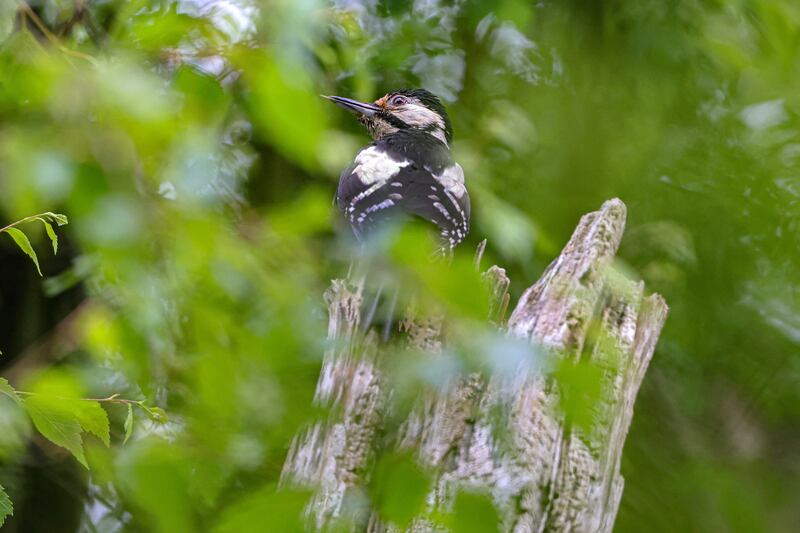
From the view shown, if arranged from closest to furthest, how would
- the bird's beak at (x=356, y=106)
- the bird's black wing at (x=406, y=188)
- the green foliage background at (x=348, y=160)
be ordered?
the green foliage background at (x=348, y=160) < the bird's black wing at (x=406, y=188) < the bird's beak at (x=356, y=106)

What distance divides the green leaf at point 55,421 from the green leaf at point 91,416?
0.02 metres

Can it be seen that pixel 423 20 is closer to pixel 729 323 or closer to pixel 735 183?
pixel 735 183

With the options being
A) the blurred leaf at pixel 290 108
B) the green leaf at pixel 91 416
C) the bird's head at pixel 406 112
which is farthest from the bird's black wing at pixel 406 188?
Result: the green leaf at pixel 91 416

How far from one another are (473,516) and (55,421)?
580 millimetres

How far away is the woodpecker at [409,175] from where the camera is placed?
283 centimetres

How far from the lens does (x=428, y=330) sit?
1878mm

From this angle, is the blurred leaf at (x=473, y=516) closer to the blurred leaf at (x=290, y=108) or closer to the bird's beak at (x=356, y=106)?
the blurred leaf at (x=290, y=108)

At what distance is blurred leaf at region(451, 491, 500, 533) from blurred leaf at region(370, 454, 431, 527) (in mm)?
43

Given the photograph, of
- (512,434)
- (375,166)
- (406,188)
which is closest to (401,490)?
(512,434)

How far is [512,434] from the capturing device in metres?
1.54

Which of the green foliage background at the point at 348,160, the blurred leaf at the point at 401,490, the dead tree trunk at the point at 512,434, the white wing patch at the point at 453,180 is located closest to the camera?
the blurred leaf at the point at 401,490

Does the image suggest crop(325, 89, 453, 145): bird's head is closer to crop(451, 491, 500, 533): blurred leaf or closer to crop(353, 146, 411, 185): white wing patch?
crop(353, 146, 411, 185): white wing patch

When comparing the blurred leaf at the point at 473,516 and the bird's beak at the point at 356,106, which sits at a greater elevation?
the bird's beak at the point at 356,106

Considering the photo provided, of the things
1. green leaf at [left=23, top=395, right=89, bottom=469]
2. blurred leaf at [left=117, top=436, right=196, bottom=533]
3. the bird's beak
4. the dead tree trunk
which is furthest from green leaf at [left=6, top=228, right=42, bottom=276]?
the bird's beak
